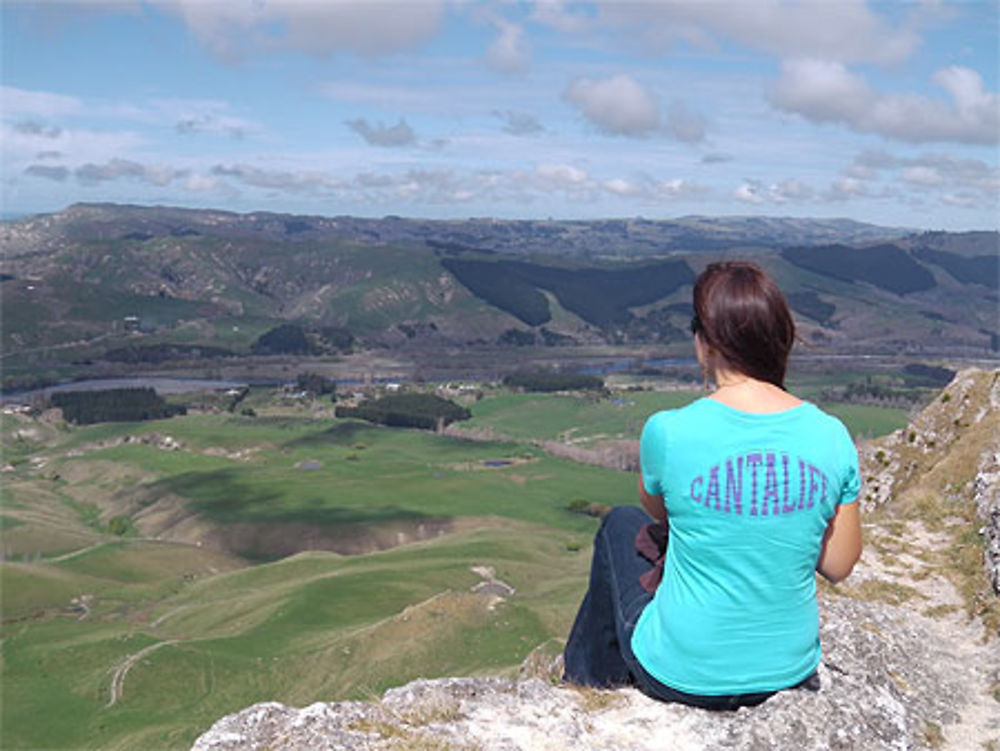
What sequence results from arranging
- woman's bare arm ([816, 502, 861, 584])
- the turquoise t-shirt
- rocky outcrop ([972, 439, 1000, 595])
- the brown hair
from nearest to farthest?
the brown hair
the turquoise t-shirt
woman's bare arm ([816, 502, 861, 584])
rocky outcrop ([972, 439, 1000, 595])

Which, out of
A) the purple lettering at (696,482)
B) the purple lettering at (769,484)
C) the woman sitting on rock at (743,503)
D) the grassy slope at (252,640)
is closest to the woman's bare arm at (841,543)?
the woman sitting on rock at (743,503)

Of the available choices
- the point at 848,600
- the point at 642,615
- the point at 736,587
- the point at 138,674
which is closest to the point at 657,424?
the point at 736,587

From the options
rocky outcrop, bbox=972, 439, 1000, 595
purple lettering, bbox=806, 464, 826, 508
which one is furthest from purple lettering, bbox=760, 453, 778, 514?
rocky outcrop, bbox=972, 439, 1000, 595

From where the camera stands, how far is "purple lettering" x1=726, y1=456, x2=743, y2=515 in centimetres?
838

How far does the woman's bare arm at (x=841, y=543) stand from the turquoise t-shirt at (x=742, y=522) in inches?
8.7

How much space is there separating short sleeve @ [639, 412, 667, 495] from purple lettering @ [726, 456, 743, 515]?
2.25 feet

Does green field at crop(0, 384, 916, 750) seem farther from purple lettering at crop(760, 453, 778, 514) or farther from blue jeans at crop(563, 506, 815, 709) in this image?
purple lettering at crop(760, 453, 778, 514)

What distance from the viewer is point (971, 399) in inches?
1658

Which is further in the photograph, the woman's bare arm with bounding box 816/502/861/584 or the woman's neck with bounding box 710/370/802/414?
the woman's bare arm with bounding box 816/502/861/584

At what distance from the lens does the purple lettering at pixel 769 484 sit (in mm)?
8375

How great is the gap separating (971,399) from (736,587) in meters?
40.3

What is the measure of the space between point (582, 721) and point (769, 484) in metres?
4.82

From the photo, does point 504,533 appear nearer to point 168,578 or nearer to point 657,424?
point 168,578

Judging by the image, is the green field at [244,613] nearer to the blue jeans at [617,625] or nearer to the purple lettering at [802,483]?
the blue jeans at [617,625]
